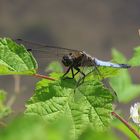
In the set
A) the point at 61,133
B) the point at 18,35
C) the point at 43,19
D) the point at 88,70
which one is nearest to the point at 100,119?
the point at 88,70

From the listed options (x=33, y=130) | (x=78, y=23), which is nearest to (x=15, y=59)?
(x=33, y=130)

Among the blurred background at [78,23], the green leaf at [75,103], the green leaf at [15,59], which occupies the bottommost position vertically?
the green leaf at [75,103]

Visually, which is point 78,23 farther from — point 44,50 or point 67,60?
point 67,60

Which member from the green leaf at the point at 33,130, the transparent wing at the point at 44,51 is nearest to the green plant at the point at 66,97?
the transparent wing at the point at 44,51

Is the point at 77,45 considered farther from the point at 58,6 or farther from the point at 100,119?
the point at 100,119

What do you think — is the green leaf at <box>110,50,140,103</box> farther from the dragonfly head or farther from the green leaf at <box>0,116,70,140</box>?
the green leaf at <box>0,116,70,140</box>

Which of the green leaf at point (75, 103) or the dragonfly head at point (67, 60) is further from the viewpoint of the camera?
the dragonfly head at point (67, 60)

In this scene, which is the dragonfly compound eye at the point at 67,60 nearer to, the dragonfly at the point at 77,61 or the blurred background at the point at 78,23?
the dragonfly at the point at 77,61
